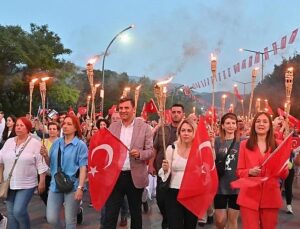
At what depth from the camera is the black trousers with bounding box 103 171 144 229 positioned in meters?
5.83

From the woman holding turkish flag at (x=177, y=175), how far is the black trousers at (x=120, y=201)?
521 mm

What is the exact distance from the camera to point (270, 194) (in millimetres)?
5078

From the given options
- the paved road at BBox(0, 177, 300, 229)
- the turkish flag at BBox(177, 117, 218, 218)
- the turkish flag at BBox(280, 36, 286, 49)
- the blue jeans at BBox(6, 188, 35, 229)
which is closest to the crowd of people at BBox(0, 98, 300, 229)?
the blue jeans at BBox(6, 188, 35, 229)

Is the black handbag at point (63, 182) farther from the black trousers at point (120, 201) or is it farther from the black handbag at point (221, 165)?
the black handbag at point (221, 165)

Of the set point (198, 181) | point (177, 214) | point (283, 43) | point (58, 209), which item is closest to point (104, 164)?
point (58, 209)

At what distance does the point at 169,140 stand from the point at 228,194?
1.33 metres

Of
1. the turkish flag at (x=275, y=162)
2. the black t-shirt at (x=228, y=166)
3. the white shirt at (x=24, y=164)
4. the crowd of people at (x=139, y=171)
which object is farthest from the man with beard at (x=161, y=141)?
the turkish flag at (x=275, y=162)

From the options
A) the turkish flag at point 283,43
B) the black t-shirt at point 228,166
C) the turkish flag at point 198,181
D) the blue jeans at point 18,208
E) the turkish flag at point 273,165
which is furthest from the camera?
the turkish flag at point 283,43

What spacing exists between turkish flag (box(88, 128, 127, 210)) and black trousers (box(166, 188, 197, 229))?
0.75 metres

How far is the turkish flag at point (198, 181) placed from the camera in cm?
536

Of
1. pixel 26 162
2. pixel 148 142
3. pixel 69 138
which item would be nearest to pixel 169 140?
pixel 148 142

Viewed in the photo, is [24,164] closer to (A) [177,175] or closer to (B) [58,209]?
(B) [58,209]

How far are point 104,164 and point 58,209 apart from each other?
29.8 inches

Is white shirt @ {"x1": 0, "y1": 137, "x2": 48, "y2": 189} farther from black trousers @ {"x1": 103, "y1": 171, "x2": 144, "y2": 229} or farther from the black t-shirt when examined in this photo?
the black t-shirt
